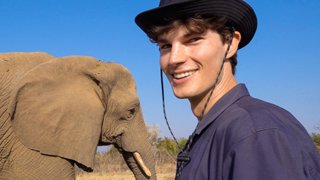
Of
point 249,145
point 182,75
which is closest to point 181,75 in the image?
point 182,75

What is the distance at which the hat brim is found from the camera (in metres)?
1.52

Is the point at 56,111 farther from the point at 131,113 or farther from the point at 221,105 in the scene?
the point at 221,105

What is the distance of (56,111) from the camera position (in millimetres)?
6430

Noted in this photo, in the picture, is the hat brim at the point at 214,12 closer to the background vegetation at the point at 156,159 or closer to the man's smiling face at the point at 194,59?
the man's smiling face at the point at 194,59

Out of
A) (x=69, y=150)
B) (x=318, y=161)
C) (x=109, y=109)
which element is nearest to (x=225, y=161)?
(x=318, y=161)

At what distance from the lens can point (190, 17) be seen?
1.54 meters

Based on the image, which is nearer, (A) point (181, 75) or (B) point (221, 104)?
(B) point (221, 104)

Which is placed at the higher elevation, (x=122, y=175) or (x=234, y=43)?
(x=234, y=43)

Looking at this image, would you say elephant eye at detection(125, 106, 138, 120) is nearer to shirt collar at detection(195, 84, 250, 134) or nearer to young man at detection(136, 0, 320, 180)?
young man at detection(136, 0, 320, 180)

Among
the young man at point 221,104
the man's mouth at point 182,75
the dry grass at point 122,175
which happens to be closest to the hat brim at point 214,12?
the young man at point 221,104

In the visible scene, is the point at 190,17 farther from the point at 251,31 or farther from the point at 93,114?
the point at 93,114

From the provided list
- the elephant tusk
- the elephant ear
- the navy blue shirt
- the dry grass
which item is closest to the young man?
the navy blue shirt

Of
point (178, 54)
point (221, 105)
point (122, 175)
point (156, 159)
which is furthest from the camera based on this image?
point (156, 159)

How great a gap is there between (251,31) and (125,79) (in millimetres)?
5344
